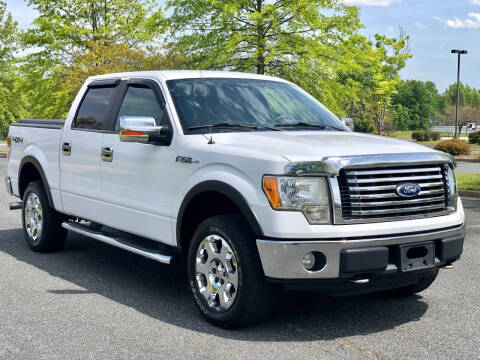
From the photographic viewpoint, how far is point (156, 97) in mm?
5996

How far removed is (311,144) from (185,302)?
6.12 ft

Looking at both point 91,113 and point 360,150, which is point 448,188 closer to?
point 360,150

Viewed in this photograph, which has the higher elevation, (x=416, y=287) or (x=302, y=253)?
(x=302, y=253)

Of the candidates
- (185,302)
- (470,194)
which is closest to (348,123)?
(185,302)

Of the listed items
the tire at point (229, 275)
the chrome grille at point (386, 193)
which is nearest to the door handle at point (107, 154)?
the tire at point (229, 275)

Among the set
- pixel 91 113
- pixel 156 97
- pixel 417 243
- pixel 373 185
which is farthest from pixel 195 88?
pixel 417 243

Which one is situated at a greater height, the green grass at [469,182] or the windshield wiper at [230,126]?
the windshield wiper at [230,126]

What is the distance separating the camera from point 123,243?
6070 mm

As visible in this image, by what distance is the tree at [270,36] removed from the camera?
24.8 m

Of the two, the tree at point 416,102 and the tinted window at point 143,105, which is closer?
the tinted window at point 143,105

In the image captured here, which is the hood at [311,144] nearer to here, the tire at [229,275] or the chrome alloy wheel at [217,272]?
the tire at [229,275]

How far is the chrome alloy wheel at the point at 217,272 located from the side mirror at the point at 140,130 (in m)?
1.04

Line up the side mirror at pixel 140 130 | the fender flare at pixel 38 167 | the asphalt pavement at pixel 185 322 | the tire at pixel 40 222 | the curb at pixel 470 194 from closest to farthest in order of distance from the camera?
the asphalt pavement at pixel 185 322, the side mirror at pixel 140 130, the fender flare at pixel 38 167, the tire at pixel 40 222, the curb at pixel 470 194

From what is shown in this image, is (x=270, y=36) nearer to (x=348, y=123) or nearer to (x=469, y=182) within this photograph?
(x=469, y=182)
